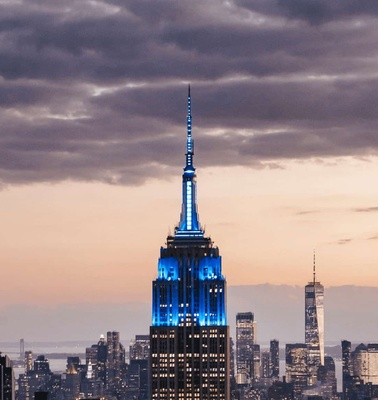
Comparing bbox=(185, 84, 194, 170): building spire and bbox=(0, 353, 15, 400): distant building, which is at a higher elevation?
bbox=(185, 84, 194, 170): building spire

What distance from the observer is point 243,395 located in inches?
7234

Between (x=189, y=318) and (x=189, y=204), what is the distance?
7972 millimetres

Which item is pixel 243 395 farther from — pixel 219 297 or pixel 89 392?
pixel 219 297

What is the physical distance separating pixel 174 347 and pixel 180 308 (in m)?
2.84

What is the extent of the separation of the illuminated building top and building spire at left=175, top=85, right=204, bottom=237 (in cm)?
7

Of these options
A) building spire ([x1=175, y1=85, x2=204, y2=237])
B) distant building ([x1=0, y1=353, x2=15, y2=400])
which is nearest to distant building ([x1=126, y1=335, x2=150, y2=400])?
distant building ([x1=0, y1=353, x2=15, y2=400])

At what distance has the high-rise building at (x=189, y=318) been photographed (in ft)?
381

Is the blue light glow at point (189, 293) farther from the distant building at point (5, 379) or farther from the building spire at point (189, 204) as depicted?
the distant building at point (5, 379)

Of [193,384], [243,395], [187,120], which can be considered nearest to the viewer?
[193,384]

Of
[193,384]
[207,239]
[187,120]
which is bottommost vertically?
[193,384]

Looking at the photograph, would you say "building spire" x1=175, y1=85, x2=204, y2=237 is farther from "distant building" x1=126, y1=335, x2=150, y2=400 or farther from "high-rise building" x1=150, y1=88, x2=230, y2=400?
"distant building" x1=126, y1=335, x2=150, y2=400

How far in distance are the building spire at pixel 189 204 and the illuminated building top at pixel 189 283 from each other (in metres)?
0.07

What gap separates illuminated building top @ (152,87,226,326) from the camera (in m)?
118

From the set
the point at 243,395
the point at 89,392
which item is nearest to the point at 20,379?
the point at 89,392
